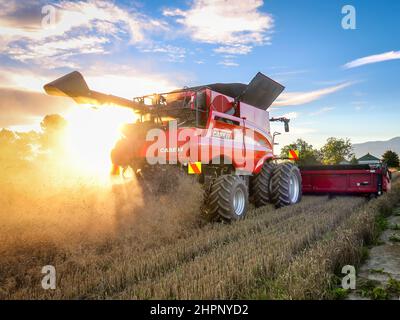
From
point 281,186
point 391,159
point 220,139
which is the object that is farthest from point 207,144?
Answer: point 391,159

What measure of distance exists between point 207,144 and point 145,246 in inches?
96.3

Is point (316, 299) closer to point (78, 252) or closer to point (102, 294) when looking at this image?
point (102, 294)

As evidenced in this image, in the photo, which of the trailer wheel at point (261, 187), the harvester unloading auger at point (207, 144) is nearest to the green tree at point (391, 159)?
the trailer wheel at point (261, 187)

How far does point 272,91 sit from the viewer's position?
31.6ft

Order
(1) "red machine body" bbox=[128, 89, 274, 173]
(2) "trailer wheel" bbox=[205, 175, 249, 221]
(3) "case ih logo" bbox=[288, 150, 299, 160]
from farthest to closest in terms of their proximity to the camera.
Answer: (3) "case ih logo" bbox=[288, 150, 299, 160] → (2) "trailer wheel" bbox=[205, 175, 249, 221] → (1) "red machine body" bbox=[128, 89, 274, 173]

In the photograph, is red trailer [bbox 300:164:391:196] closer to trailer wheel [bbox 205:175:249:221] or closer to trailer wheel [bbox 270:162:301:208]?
trailer wheel [bbox 270:162:301:208]

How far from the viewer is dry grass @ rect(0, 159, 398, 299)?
142 inches

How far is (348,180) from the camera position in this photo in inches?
419

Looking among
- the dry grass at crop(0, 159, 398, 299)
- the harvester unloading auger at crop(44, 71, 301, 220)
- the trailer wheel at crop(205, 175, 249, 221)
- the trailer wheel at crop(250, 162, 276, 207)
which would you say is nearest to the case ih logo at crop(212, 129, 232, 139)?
the harvester unloading auger at crop(44, 71, 301, 220)

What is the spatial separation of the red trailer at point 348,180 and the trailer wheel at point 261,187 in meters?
2.77

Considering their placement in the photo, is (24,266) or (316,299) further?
(24,266)

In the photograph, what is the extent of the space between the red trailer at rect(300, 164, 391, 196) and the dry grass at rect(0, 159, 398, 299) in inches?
159

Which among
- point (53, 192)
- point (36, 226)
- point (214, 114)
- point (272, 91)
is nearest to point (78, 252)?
point (36, 226)

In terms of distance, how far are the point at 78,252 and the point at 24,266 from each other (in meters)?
0.68
